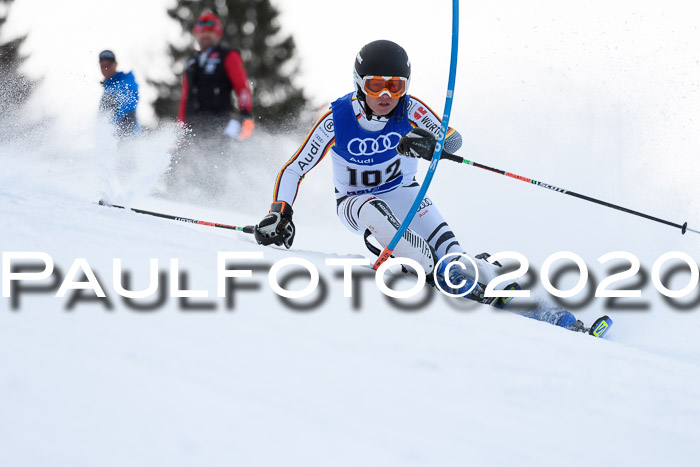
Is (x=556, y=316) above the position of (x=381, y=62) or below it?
below

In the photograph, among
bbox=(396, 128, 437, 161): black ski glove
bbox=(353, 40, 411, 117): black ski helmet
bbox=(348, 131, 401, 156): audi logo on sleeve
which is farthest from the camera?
bbox=(348, 131, 401, 156): audi logo on sleeve

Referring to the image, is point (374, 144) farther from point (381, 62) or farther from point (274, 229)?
point (274, 229)

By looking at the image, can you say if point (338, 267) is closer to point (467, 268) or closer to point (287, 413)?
point (467, 268)

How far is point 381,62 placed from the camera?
3449 mm

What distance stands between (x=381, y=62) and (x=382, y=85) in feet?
0.38

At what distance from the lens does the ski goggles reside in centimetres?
348

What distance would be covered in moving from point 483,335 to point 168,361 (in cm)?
107

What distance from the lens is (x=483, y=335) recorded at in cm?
227

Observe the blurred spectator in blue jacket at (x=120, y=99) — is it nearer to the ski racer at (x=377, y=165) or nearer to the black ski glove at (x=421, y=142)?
the ski racer at (x=377, y=165)

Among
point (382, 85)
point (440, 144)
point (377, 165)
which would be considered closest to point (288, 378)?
point (440, 144)

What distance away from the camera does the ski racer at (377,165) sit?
3.47 meters

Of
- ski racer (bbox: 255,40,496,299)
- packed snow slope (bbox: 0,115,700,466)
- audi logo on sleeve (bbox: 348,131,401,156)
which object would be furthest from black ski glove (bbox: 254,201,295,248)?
audi logo on sleeve (bbox: 348,131,401,156)

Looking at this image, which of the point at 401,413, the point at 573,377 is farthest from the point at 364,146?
the point at 401,413

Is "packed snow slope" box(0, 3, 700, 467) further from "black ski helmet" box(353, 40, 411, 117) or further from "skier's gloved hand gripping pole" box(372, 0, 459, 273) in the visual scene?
"black ski helmet" box(353, 40, 411, 117)
